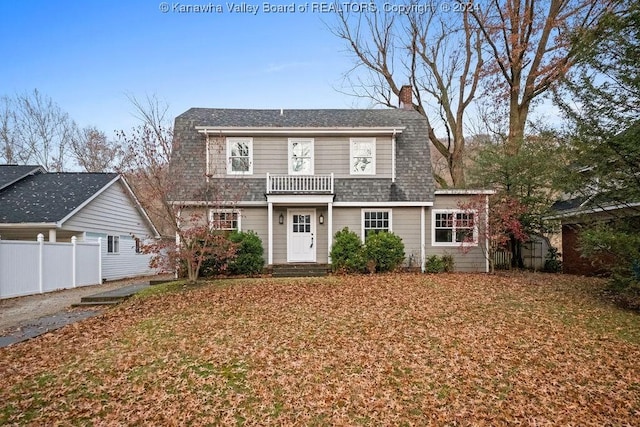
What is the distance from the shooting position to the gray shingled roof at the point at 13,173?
1661 centimetres

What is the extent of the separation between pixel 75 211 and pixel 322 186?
9745 mm

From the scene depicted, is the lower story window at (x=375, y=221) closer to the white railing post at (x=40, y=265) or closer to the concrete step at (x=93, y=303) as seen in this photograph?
the concrete step at (x=93, y=303)

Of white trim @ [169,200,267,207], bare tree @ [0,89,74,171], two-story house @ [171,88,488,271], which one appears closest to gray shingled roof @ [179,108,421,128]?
two-story house @ [171,88,488,271]

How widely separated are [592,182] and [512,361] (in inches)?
238

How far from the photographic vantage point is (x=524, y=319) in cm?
752

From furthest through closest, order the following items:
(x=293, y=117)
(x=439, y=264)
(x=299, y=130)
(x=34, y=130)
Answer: (x=34, y=130), (x=293, y=117), (x=299, y=130), (x=439, y=264)

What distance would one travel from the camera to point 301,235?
50.0 ft

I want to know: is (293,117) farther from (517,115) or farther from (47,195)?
(517,115)

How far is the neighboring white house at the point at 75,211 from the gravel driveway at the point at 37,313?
2981mm

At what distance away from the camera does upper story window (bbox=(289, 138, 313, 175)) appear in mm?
15484

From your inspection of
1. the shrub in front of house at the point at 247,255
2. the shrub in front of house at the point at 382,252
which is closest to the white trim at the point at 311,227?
the shrub in front of house at the point at 247,255

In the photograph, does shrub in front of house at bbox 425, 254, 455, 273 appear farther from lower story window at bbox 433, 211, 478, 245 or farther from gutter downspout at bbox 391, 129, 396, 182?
gutter downspout at bbox 391, 129, 396, 182

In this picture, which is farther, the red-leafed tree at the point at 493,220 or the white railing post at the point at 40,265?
the red-leafed tree at the point at 493,220

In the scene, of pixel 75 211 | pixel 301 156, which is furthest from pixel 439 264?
pixel 75 211
